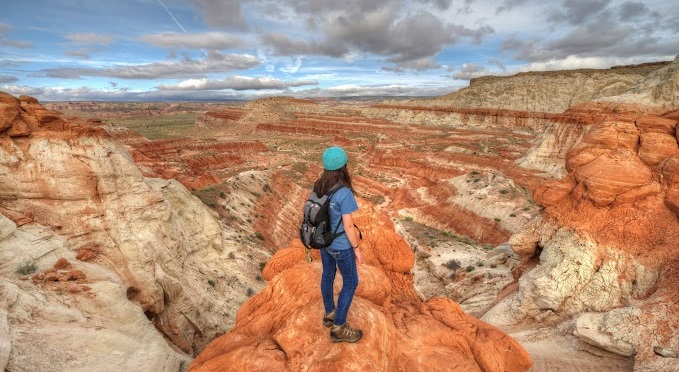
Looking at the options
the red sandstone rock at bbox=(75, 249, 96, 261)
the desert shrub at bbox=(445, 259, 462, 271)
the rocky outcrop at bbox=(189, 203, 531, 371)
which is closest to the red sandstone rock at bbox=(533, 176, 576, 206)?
the desert shrub at bbox=(445, 259, 462, 271)

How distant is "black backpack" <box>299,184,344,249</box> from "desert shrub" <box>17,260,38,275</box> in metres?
7.77

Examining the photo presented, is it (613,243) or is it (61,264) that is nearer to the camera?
(61,264)

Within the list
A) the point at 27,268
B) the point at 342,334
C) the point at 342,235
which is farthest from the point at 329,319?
the point at 27,268

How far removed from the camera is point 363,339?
19.2 feet

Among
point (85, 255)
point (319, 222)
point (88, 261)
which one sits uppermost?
point (319, 222)

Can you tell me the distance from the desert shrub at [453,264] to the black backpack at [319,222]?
1681cm

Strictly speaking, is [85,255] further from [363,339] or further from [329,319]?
[363,339]

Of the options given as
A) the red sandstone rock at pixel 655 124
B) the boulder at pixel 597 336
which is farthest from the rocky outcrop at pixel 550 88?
the boulder at pixel 597 336

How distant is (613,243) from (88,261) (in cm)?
1657

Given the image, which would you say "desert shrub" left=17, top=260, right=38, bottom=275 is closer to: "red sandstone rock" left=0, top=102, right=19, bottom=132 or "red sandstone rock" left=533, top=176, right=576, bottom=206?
"red sandstone rock" left=0, top=102, right=19, bottom=132

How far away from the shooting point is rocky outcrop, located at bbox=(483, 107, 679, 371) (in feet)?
27.5

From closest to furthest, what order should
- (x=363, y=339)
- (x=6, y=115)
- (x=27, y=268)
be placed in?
(x=363, y=339) < (x=27, y=268) < (x=6, y=115)

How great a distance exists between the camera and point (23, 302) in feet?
22.3

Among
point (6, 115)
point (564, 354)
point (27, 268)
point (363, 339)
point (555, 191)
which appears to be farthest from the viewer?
point (555, 191)
